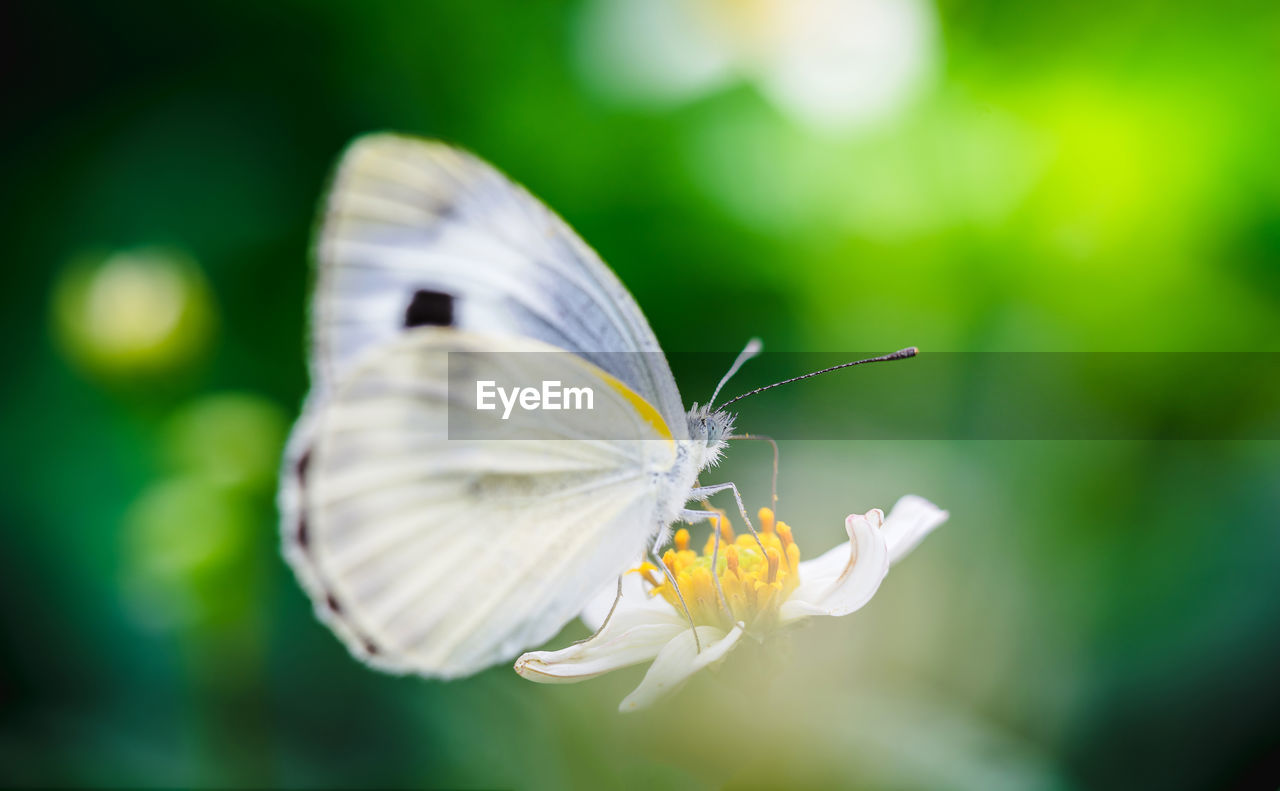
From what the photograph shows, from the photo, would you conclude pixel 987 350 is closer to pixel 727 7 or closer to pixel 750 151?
pixel 750 151

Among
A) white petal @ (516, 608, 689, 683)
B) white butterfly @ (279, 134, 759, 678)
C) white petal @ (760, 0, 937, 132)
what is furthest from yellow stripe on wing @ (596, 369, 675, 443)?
white petal @ (760, 0, 937, 132)

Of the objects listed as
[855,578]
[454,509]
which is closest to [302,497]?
[454,509]

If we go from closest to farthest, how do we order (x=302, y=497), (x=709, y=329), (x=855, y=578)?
(x=302, y=497)
(x=855, y=578)
(x=709, y=329)

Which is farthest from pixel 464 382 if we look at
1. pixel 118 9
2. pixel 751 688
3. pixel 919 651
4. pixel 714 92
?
pixel 118 9

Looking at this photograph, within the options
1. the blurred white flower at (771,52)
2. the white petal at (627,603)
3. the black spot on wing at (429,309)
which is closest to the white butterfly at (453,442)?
the black spot on wing at (429,309)

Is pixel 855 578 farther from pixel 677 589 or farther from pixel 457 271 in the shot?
pixel 457 271

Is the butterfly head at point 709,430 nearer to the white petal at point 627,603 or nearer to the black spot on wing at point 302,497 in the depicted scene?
the white petal at point 627,603
